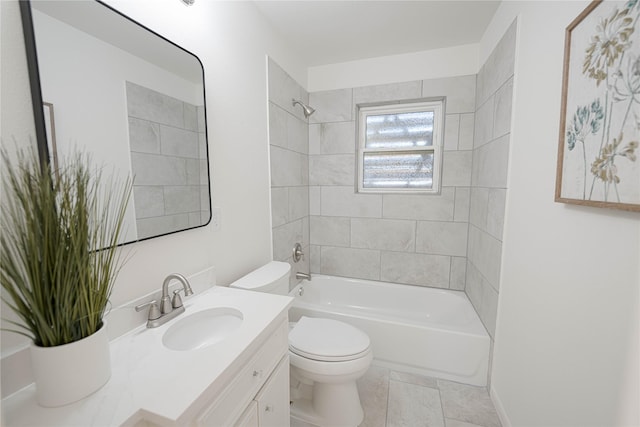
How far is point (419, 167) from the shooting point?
100 inches

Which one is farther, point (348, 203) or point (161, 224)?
point (348, 203)

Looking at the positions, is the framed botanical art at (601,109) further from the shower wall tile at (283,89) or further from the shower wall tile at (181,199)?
the shower wall tile at (283,89)

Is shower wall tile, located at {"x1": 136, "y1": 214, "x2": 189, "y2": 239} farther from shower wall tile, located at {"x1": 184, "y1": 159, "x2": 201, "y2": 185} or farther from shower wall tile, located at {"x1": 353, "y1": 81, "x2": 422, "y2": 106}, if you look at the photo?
shower wall tile, located at {"x1": 353, "y1": 81, "x2": 422, "y2": 106}

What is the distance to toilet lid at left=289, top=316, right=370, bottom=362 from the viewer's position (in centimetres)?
146

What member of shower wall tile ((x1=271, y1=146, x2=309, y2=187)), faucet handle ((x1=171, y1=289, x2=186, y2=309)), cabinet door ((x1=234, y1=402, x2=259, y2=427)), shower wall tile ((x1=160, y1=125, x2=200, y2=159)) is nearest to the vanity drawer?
cabinet door ((x1=234, y1=402, x2=259, y2=427))

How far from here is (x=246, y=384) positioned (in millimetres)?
926

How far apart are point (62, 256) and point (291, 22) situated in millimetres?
2026

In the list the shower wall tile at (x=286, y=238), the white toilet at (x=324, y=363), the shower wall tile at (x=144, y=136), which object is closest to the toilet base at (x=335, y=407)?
the white toilet at (x=324, y=363)

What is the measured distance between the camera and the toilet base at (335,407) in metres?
1.53

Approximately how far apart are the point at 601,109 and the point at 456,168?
1.60m

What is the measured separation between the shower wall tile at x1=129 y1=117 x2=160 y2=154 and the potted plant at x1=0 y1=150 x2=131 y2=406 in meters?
0.35

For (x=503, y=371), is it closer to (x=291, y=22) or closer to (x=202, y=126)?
(x=202, y=126)

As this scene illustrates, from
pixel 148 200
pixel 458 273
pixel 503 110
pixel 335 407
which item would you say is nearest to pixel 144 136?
pixel 148 200

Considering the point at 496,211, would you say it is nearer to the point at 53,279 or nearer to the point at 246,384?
the point at 246,384
